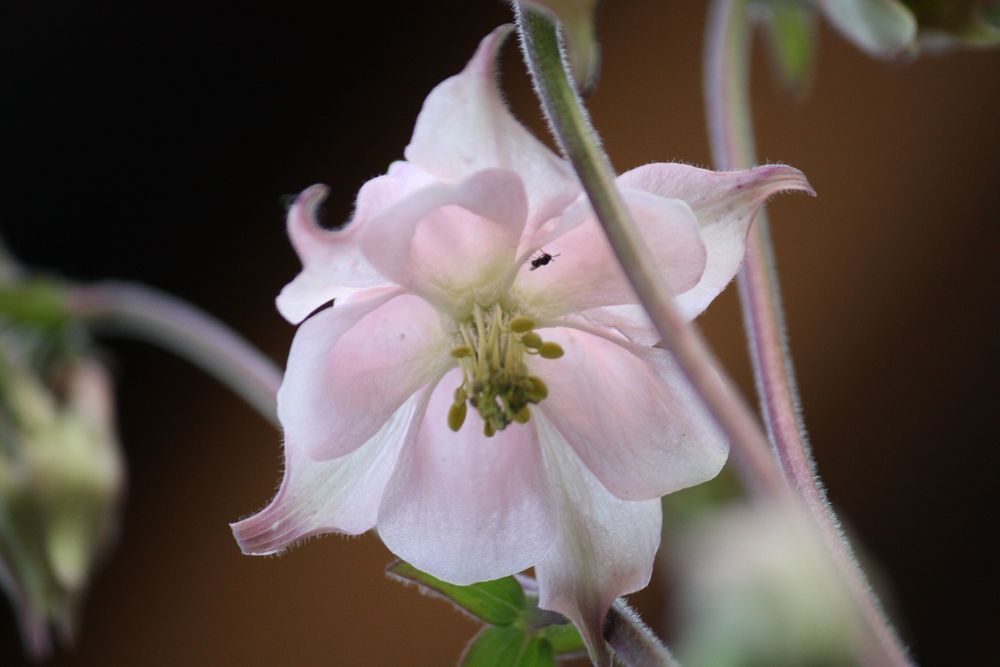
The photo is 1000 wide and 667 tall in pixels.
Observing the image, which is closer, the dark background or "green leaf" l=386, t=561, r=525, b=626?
"green leaf" l=386, t=561, r=525, b=626

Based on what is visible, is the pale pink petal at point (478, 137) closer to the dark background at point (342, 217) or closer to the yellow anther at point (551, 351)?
the yellow anther at point (551, 351)

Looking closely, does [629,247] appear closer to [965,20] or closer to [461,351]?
[461,351]

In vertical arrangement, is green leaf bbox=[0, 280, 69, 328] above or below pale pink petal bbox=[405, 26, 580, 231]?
above

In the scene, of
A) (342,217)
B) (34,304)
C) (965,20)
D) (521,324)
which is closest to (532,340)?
(521,324)

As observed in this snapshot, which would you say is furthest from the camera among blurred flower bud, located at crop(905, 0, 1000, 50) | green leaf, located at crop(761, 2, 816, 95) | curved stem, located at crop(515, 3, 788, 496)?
green leaf, located at crop(761, 2, 816, 95)

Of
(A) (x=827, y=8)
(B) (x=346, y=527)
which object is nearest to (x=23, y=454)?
(B) (x=346, y=527)

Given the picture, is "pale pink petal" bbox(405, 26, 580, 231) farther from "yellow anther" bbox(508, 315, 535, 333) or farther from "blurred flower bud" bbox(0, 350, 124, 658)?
"blurred flower bud" bbox(0, 350, 124, 658)

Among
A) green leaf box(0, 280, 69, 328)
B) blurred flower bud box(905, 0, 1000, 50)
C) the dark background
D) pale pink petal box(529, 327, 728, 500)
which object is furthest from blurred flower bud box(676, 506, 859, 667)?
the dark background
